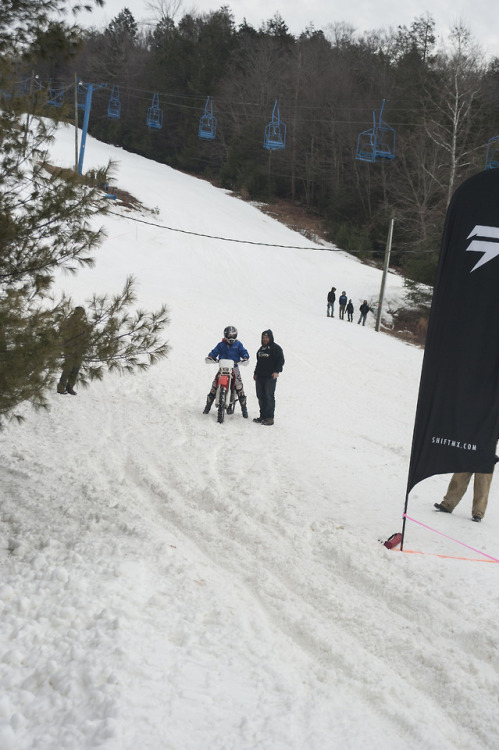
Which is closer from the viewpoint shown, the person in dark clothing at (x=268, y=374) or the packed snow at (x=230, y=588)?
the packed snow at (x=230, y=588)

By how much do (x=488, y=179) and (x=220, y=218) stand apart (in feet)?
139

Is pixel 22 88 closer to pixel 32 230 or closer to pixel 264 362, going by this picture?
pixel 32 230

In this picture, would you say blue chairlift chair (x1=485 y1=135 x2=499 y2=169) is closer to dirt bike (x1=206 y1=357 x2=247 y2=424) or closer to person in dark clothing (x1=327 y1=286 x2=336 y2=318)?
person in dark clothing (x1=327 y1=286 x2=336 y2=318)

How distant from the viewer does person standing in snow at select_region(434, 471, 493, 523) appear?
835 centimetres

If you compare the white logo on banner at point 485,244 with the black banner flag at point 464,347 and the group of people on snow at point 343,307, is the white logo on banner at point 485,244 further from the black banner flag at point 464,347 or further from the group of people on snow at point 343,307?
the group of people on snow at point 343,307

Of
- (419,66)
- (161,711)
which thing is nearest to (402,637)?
(161,711)

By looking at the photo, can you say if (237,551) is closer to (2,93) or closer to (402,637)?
(402,637)

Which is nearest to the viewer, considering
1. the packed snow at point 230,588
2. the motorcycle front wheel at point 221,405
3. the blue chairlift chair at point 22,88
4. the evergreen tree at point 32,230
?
the packed snow at point 230,588

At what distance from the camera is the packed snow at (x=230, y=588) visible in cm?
443

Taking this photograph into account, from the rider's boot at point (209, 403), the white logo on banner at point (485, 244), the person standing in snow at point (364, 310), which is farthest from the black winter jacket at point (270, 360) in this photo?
the person standing in snow at point (364, 310)

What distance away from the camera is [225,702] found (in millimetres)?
4547

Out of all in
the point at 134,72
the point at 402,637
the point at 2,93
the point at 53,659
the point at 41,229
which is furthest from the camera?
the point at 134,72

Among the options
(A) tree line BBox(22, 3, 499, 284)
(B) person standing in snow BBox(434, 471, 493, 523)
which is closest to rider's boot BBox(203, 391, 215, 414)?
(B) person standing in snow BBox(434, 471, 493, 523)

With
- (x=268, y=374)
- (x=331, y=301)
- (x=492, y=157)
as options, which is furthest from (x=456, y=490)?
(x=331, y=301)
